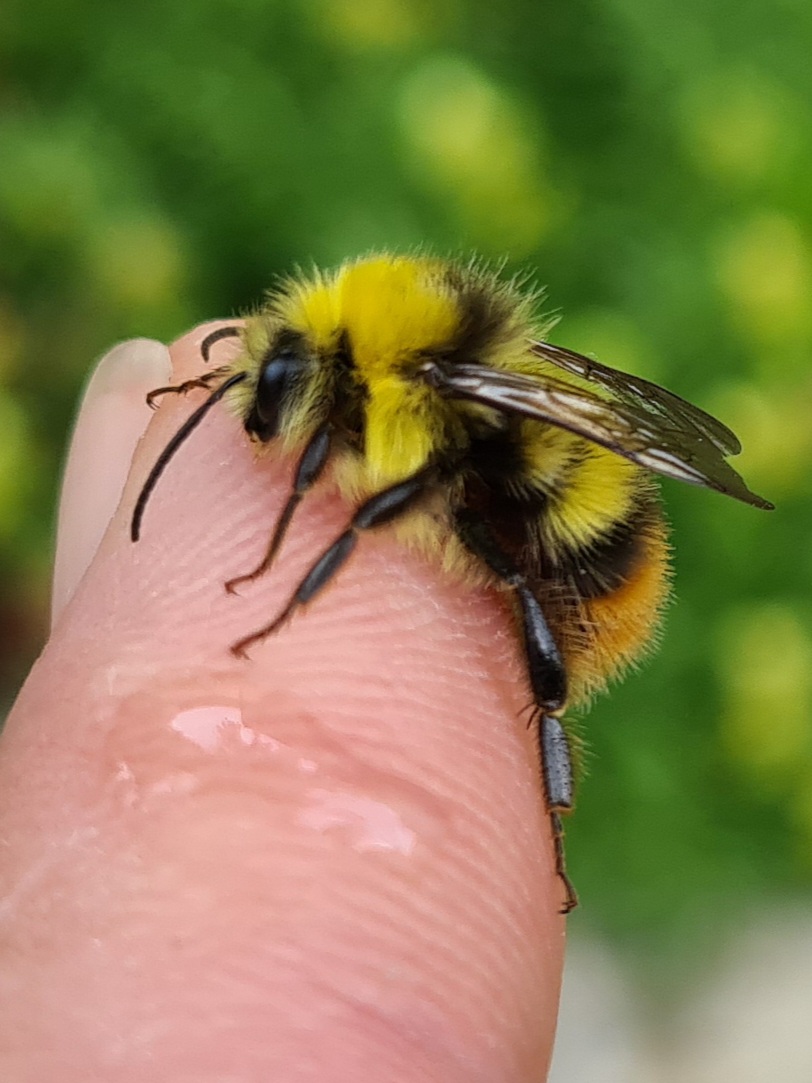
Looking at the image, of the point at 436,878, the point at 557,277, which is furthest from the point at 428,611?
the point at 557,277

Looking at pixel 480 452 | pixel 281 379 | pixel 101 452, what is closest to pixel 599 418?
pixel 480 452

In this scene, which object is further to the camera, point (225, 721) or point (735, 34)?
point (735, 34)

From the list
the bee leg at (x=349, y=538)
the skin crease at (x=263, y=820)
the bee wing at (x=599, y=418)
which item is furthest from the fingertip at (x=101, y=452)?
the bee wing at (x=599, y=418)

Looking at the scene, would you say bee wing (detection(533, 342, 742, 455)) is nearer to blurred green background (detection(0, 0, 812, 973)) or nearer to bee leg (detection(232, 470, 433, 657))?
bee leg (detection(232, 470, 433, 657))

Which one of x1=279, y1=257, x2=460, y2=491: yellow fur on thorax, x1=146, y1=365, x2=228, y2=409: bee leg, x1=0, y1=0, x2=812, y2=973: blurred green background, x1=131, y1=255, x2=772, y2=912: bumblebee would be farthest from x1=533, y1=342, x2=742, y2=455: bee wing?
x1=0, y1=0, x2=812, y2=973: blurred green background

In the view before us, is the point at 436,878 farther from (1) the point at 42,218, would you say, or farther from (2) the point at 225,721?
(1) the point at 42,218

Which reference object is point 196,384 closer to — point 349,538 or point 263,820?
point 349,538
